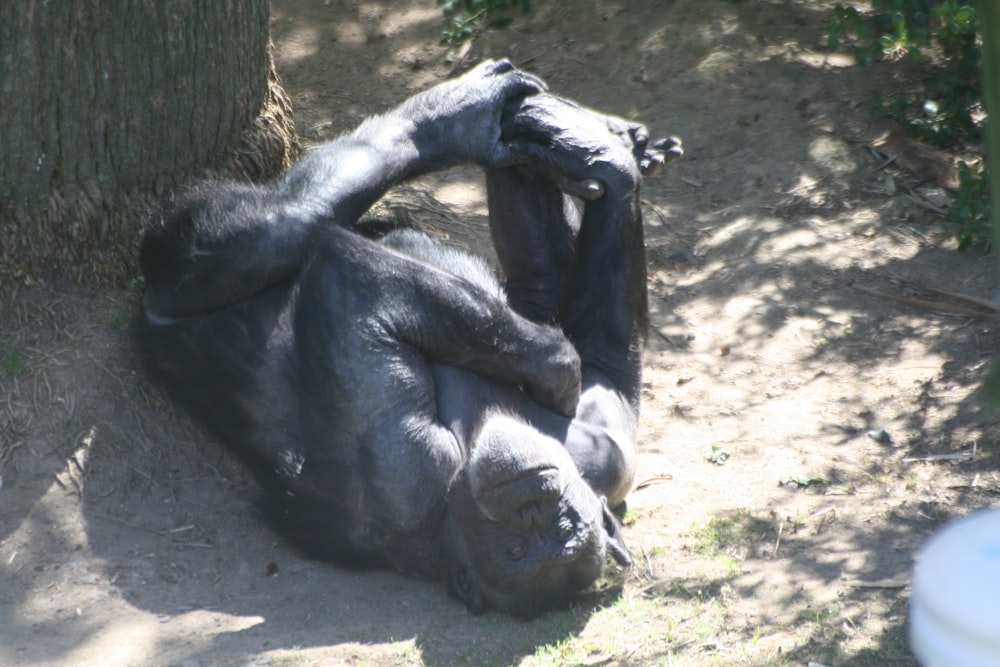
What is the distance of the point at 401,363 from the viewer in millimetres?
3621

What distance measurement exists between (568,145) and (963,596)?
3.03 metres

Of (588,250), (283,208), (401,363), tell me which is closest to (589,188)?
(588,250)

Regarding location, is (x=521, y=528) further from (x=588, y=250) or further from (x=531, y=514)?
(x=588, y=250)

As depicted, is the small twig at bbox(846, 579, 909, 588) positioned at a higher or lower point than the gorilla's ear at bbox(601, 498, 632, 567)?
lower

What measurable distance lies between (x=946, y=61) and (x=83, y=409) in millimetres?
5225

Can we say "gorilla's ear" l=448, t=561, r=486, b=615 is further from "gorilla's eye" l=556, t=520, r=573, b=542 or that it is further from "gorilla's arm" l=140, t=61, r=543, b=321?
"gorilla's arm" l=140, t=61, r=543, b=321

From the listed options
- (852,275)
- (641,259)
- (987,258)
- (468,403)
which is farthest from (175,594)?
(987,258)

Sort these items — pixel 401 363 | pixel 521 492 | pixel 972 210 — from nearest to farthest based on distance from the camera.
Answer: pixel 521 492 → pixel 401 363 → pixel 972 210

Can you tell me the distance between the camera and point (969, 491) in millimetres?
3941

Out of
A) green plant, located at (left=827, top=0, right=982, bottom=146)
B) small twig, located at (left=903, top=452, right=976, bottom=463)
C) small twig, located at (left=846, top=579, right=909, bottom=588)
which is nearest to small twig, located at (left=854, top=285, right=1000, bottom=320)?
small twig, located at (left=903, top=452, right=976, bottom=463)

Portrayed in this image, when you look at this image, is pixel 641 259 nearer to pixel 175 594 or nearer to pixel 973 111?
pixel 175 594

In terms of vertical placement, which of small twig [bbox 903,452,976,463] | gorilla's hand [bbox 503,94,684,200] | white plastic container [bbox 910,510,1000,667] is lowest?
small twig [bbox 903,452,976,463]

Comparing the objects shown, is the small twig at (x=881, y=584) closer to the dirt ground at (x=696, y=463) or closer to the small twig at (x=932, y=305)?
the dirt ground at (x=696, y=463)

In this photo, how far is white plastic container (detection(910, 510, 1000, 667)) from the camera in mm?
1041
